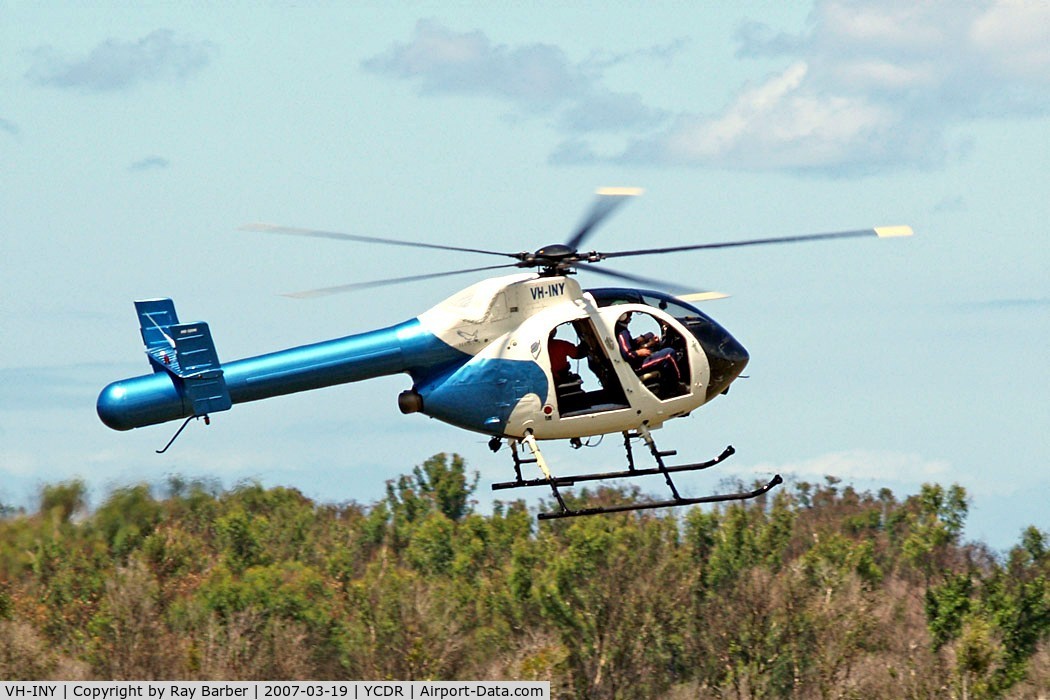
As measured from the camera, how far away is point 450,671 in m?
53.1

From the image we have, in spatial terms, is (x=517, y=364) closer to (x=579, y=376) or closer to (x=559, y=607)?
(x=579, y=376)

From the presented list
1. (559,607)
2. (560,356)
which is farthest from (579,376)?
(559,607)

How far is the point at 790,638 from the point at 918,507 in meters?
32.6

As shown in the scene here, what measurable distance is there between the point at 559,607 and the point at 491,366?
134 ft

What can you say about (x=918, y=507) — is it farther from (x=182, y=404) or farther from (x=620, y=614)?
(x=182, y=404)

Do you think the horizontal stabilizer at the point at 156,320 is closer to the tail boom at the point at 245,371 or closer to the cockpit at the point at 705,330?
the tail boom at the point at 245,371

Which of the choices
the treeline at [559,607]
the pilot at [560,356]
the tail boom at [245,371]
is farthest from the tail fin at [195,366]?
the treeline at [559,607]

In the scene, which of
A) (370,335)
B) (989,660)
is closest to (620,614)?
(989,660)

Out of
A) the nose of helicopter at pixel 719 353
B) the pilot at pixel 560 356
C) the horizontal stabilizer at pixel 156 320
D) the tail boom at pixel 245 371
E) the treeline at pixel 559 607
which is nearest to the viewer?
the tail boom at pixel 245 371

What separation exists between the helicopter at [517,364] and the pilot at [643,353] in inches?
0.7

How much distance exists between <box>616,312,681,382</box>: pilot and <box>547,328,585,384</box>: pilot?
1.91 feet

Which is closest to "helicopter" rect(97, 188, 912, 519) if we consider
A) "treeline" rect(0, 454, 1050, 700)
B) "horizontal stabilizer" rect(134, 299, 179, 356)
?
"horizontal stabilizer" rect(134, 299, 179, 356)

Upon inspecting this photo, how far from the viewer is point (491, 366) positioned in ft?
67.3

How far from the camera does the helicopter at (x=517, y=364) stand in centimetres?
1970
